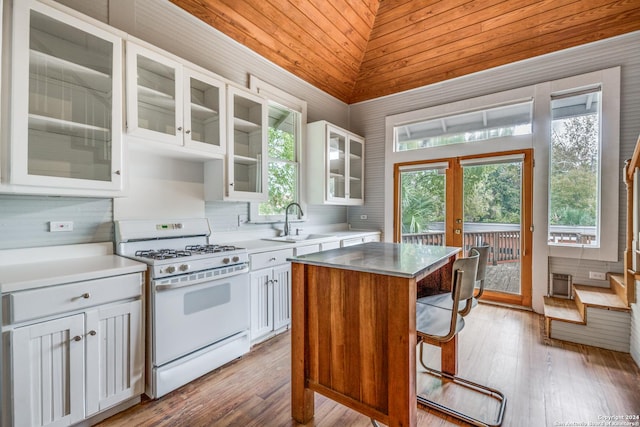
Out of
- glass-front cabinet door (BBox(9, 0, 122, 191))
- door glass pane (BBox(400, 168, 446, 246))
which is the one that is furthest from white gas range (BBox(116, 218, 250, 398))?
door glass pane (BBox(400, 168, 446, 246))

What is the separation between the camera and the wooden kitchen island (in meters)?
1.44

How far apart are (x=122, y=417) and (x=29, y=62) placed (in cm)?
220

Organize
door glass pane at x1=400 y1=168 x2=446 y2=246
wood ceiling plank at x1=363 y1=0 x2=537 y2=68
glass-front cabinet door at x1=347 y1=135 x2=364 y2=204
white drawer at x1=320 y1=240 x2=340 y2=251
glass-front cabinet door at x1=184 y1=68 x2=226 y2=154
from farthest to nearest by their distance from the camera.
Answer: glass-front cabinet door at x1=347 y1=135 x2=364 y2=204
door glass pane at x1=400 y1=168 x2=446 y2=246
white drawer at x1=320 y1=240 x2=340 y2=251
wood ceiling plank at x1=363 y1=0 x2=537 y2=68
glass-front cabinet door at x1=184 y1=68 x2=226 y2=154

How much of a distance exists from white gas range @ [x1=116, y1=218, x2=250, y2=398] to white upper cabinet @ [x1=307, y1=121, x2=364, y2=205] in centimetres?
187

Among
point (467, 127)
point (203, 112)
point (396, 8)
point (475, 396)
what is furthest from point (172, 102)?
point (467, 127)

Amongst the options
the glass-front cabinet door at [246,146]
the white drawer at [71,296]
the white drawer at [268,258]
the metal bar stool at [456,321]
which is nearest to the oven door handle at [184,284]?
the white drawer at [71,296]

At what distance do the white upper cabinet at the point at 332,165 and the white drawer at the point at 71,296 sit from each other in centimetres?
263

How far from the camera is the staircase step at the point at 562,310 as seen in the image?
2869 mm

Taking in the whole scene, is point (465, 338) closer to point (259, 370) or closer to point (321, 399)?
point (321, 399)

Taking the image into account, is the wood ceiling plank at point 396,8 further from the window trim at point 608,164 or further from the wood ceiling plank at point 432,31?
the window trim at point 608,164

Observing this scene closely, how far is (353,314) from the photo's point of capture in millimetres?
1615

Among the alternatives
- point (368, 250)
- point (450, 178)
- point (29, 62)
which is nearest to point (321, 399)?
point (368, 250)

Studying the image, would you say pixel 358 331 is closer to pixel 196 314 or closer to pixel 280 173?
pixel 196 314

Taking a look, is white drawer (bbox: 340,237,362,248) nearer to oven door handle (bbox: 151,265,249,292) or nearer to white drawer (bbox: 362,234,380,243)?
white drawer (bbox: 362,234,380,243)
